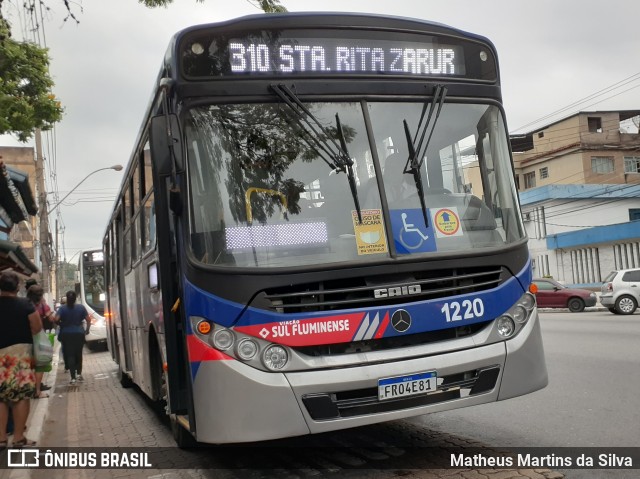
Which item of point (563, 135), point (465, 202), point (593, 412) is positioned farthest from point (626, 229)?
point (465, 202)

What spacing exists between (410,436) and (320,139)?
3.00m

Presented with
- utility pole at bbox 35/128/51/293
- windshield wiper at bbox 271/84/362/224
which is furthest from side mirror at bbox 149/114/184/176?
utility pole at bbox 35/128/51/293

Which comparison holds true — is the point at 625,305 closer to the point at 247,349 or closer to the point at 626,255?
the point at 626,255

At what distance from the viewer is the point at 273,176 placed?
4891 mm

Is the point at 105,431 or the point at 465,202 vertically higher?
the point at 465,202

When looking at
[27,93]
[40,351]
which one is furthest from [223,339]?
[27,93]

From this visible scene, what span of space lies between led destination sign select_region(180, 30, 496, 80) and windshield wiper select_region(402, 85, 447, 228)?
0.82 feet

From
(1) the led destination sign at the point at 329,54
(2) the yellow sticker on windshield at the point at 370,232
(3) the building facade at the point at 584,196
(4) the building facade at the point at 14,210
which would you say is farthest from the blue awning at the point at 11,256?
(3) the building facade at the point at 584,196

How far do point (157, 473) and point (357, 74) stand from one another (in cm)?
372

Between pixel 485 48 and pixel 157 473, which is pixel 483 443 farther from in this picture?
pixel 485 48

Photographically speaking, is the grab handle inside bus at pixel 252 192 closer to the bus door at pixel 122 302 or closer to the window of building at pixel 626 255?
the bus door at pixel 122 302

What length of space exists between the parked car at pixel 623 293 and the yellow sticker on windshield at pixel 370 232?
19.7 meters

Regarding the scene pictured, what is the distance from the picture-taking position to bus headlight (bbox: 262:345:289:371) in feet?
14.7

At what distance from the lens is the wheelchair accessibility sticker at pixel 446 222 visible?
199 inches
